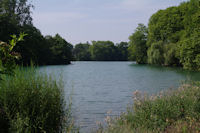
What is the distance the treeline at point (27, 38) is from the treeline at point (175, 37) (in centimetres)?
2311

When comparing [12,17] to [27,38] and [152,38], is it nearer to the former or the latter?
[27,38]

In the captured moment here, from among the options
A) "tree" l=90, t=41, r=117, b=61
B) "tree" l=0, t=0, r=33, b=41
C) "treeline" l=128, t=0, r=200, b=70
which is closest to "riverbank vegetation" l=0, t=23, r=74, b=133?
"treeline" l=128, t=0, r=200, b=70

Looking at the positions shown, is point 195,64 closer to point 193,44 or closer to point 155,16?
point 193,44

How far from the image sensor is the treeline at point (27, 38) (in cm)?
4722

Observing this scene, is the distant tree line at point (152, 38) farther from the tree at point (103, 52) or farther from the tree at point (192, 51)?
the tree at point (103, 52)

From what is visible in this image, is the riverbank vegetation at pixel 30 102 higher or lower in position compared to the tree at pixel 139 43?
lower

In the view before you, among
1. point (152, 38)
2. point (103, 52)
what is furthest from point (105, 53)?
point (152, 38)

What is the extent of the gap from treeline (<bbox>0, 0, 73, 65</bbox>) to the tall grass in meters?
27.2

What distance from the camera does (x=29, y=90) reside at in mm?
5531

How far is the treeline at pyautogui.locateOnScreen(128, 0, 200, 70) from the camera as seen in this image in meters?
36.1

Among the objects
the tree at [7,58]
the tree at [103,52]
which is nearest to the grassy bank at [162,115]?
the tree at [7,58]

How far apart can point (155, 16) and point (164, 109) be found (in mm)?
58498

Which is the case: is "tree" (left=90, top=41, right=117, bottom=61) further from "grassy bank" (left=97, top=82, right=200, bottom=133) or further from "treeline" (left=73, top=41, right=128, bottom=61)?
"grassy bank" (left=97, top=82, right=200, bottom=133)

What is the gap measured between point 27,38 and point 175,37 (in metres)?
32.2
